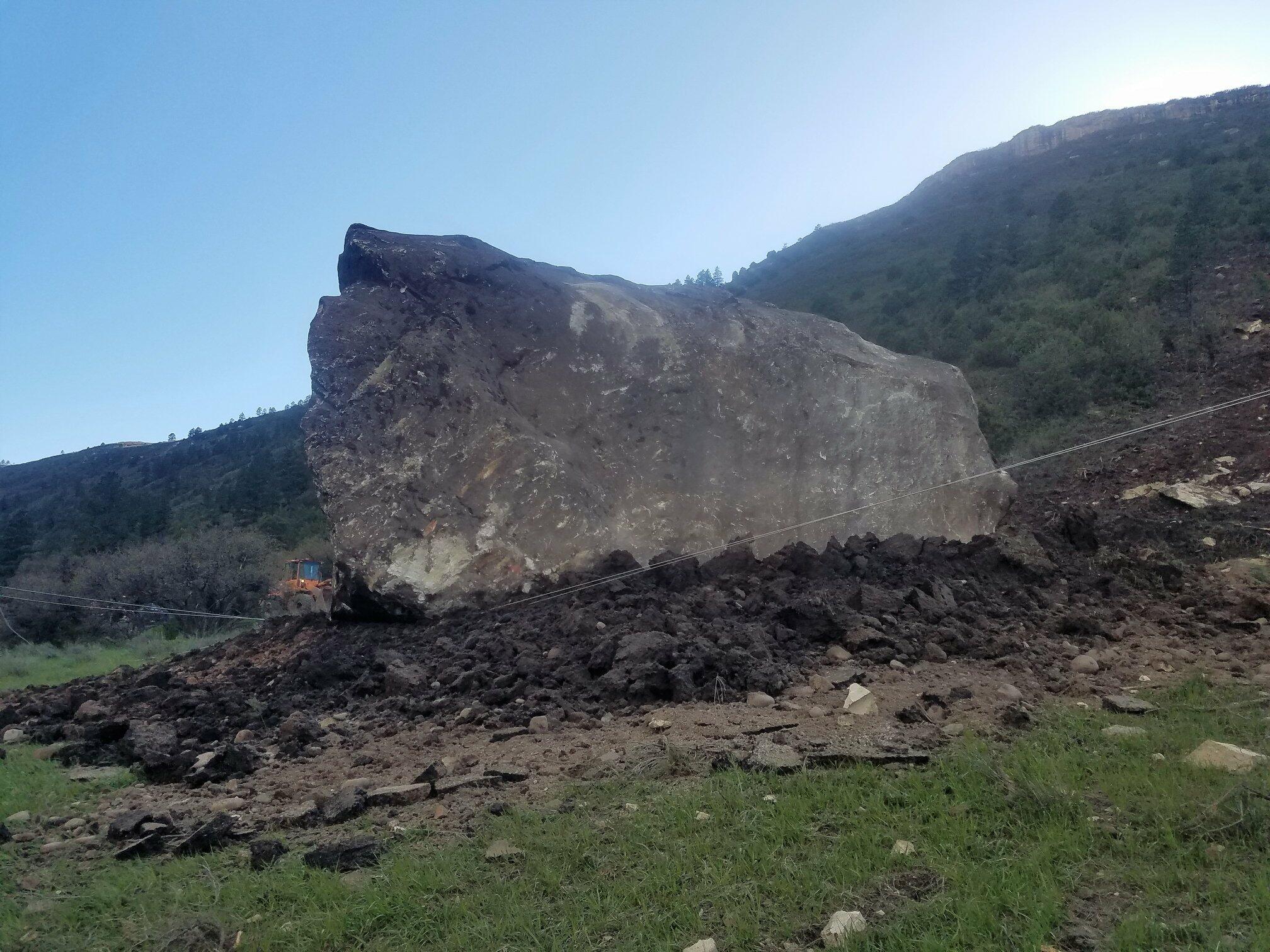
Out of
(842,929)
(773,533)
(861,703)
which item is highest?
(773,533)

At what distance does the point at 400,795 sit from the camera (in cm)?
374

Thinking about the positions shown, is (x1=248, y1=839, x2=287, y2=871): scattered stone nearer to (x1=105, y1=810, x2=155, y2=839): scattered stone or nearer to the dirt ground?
the dirt ground

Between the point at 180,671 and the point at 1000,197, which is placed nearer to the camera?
the point at 180,671

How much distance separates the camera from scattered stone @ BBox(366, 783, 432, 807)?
373 cm

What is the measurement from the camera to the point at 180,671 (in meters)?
7.66

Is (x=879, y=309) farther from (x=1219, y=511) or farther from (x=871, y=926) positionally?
(x=871, y=926)

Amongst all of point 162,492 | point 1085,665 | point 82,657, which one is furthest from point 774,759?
point 162,492

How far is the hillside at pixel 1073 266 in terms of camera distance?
15.2m

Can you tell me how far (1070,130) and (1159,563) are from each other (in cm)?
4152

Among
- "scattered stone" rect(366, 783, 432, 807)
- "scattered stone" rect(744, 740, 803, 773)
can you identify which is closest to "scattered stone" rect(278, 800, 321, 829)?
"scattered stone" rect(366, 783, 432, 807)

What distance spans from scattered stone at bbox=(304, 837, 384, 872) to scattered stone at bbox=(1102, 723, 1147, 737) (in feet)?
8.86

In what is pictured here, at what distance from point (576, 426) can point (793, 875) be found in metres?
5.31

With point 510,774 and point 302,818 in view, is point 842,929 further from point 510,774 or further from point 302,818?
point 302,818

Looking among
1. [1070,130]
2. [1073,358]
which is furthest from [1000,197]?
[1073,358]
